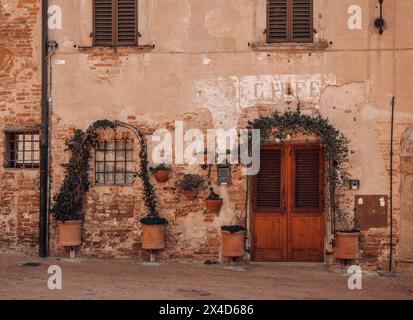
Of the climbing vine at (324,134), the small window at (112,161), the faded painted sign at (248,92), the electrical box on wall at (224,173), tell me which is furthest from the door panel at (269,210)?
the small window at (112,161)

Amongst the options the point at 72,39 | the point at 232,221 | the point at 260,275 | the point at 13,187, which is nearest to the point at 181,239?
the point at 232,221

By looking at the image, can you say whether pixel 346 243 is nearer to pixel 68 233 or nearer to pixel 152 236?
pixel 152 236

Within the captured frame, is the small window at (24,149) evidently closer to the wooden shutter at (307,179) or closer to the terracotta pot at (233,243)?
the terracotta pot at (233,243)

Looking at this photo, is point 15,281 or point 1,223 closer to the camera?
point 15,281

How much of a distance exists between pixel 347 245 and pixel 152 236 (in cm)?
370

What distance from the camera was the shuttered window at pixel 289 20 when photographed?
10.3m

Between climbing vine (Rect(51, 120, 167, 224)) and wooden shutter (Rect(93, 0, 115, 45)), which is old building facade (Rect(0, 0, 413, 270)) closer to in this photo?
wooden shutter (Rect(93, 0, 115, 45))

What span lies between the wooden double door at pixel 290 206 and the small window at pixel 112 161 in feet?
8.90

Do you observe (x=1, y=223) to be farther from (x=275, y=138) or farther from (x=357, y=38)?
(x=357, y=38)

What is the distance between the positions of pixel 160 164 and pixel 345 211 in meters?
3.72

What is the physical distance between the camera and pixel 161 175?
1029cm

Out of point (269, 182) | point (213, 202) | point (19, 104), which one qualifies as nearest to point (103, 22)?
point (19, 104)

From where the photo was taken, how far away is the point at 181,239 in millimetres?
10461

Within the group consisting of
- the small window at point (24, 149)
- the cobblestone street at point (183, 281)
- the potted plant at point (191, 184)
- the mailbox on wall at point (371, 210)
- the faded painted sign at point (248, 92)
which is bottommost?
the cobblestone street at point (183, 281)
